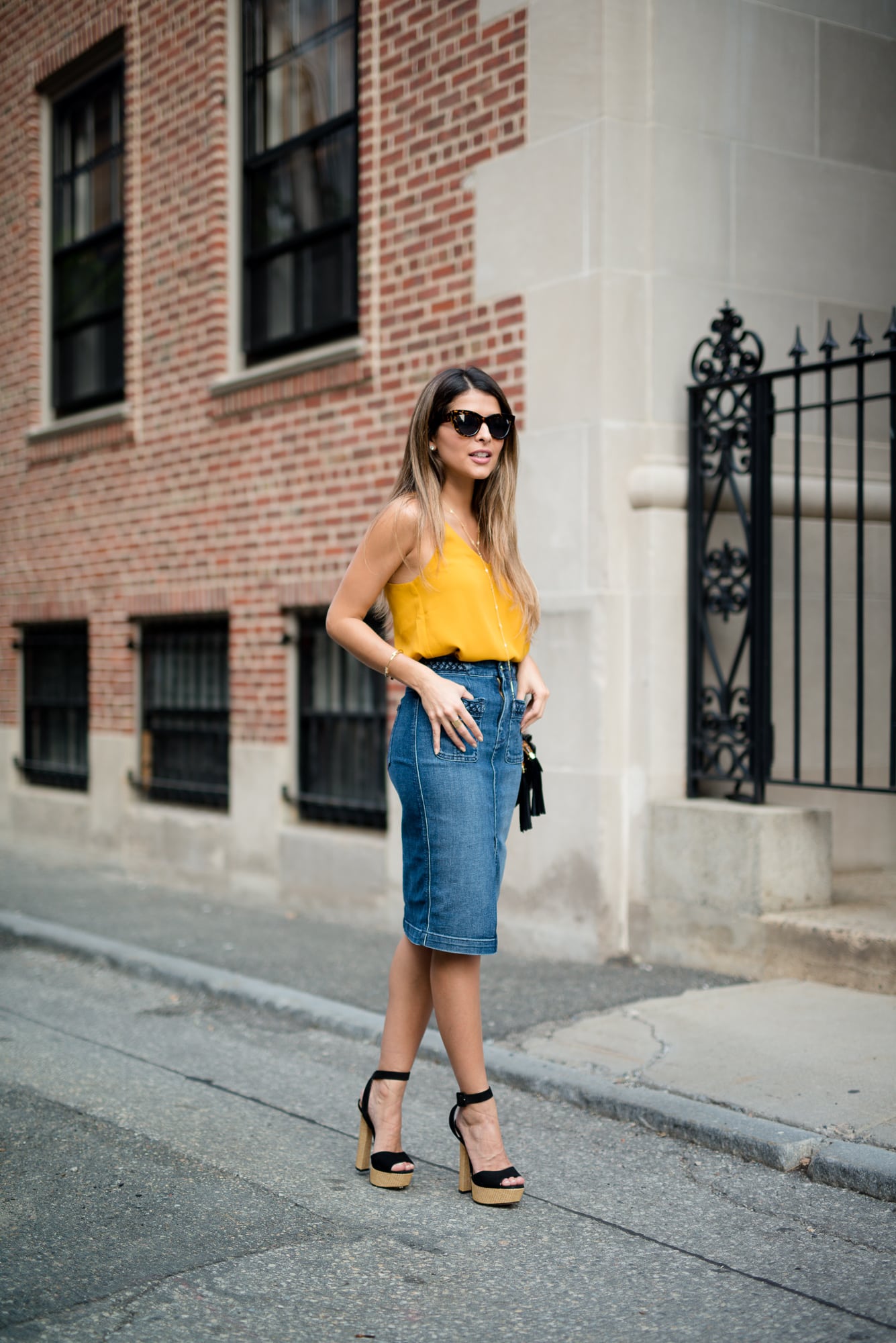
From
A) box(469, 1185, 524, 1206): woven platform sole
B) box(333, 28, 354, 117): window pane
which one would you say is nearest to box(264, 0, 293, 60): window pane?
box(333, 28, 354, 117): window pane

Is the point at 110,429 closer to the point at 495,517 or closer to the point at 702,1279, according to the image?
the point at 495,517

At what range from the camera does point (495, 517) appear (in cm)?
381

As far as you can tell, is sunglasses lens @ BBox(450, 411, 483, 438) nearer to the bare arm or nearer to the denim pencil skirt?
the bare arm

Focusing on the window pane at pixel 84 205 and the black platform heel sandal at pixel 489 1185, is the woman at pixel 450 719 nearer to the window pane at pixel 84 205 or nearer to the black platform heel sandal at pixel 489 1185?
the black platform heel sandal at pixel 489 1185

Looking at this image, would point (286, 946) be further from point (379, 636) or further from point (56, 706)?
point (56, 706)

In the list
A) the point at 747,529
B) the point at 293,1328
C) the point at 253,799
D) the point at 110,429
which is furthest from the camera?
the point at 110,429

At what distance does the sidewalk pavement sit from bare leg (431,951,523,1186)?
0.83m

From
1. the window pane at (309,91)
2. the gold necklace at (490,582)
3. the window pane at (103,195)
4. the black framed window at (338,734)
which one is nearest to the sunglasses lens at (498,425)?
the gold necklace at (490,582)

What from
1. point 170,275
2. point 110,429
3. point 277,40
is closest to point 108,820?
point 110,429

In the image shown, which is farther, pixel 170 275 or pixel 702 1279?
pixel 170 275

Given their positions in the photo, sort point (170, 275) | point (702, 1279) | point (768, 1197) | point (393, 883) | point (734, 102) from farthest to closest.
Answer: point (170, 275)
point (393, 883)
point (734, 102)
point (768, 1197)
point (702, 1279)

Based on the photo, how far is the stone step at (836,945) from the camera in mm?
5426

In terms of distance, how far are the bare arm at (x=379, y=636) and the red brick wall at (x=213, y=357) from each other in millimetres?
3316

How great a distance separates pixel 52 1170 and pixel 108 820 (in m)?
6.23
